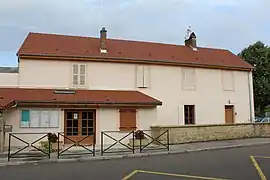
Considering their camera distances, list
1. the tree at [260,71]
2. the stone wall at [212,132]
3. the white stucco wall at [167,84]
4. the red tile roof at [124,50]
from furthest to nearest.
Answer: the tree at [260,71]
the red tile roof at [124,50]
the white stucco wall at [167,84]
the stone wall at [212,132]

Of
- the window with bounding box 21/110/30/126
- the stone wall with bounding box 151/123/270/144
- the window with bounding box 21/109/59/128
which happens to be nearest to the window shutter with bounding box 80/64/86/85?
the window with bounding box 21/109/59/128

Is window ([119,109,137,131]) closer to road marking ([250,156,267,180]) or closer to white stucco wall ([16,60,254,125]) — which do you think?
white stucco wall ([16,60,254,125])

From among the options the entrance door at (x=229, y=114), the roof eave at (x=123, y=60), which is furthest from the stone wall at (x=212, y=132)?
the roof eave at (x=123, y=60)

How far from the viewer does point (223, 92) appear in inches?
915

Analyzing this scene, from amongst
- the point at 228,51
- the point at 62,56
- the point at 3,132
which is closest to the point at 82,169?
the point at 3,132

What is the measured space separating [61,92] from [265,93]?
76.8 ft

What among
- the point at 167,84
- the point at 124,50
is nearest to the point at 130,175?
the point at 167,84

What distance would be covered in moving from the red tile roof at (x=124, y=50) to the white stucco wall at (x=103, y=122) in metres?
4.03

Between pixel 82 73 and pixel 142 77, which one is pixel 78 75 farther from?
pixel 142 77

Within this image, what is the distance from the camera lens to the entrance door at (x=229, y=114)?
2339 cm

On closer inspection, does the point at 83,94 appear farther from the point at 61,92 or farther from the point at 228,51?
the point at 228,51

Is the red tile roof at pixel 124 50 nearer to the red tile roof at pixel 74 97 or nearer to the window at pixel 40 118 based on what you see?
the red tile roof at pixel 74 97

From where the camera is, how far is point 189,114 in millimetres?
22188

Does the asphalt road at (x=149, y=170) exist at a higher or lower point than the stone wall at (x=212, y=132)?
lower
